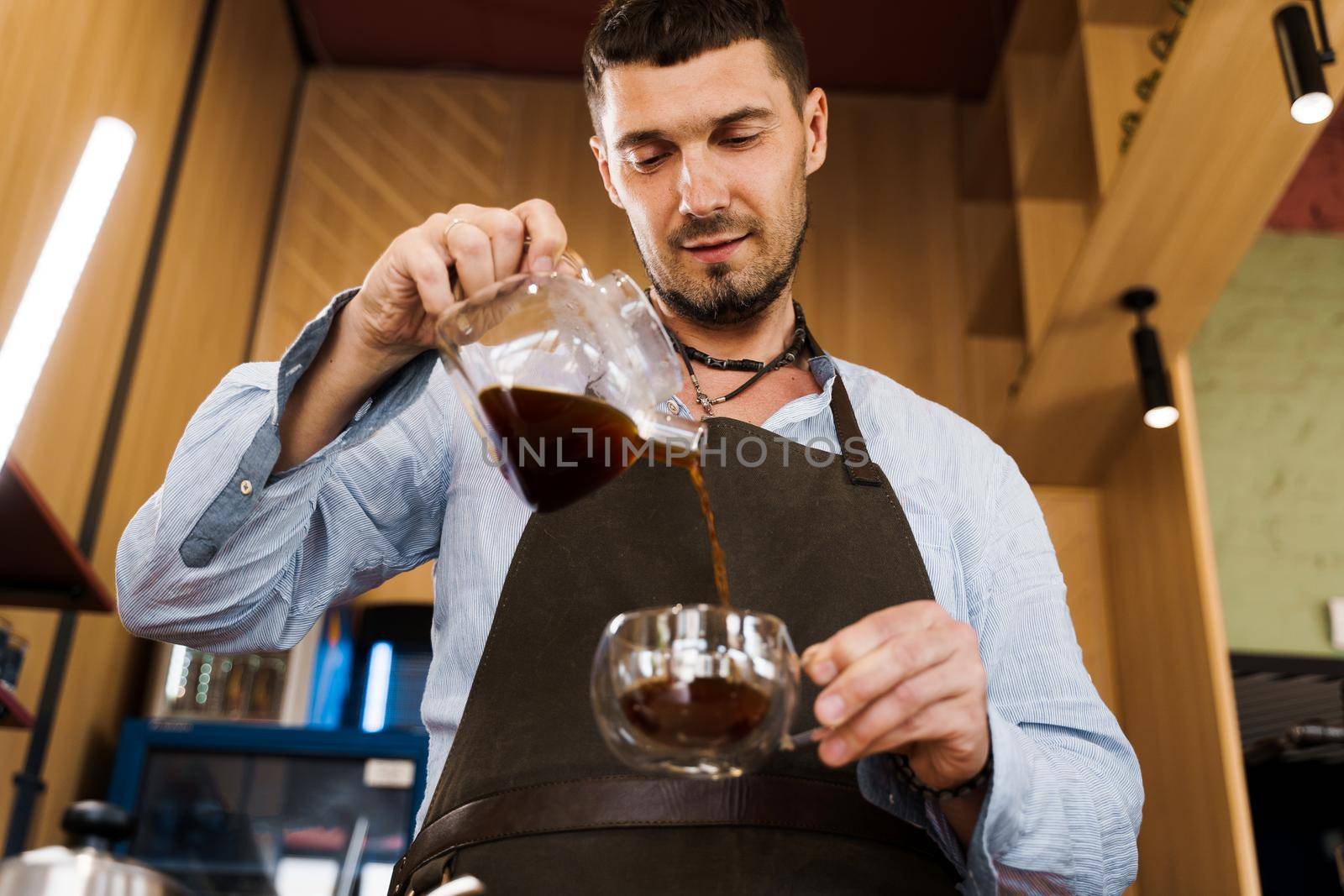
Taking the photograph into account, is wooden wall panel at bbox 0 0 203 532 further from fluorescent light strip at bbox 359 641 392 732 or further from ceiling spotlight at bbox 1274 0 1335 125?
ceiling spotlight at bbox 1274 0 1335 125

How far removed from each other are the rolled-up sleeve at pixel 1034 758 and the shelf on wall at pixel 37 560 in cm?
123

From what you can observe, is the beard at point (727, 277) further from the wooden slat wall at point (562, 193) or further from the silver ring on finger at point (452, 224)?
the wooden slat wall at point (562, 193)

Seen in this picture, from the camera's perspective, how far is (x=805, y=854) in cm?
105

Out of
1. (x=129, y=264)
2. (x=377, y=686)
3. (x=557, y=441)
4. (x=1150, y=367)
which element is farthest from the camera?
(x=377, y=686)

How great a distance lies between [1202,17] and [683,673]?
188 centimetres

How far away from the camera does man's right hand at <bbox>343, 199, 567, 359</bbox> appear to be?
1102mm

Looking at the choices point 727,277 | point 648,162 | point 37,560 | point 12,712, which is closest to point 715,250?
point 727,277

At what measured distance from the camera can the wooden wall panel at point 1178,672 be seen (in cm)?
256

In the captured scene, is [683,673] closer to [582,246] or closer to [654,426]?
[654,426]

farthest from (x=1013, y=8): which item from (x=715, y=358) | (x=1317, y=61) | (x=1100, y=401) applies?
(x=715, y=358)

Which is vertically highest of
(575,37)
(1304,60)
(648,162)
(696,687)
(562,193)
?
(575,37)

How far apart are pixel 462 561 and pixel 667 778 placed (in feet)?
1.15

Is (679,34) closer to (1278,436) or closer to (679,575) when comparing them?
(679,575)

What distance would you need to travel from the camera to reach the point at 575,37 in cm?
412
